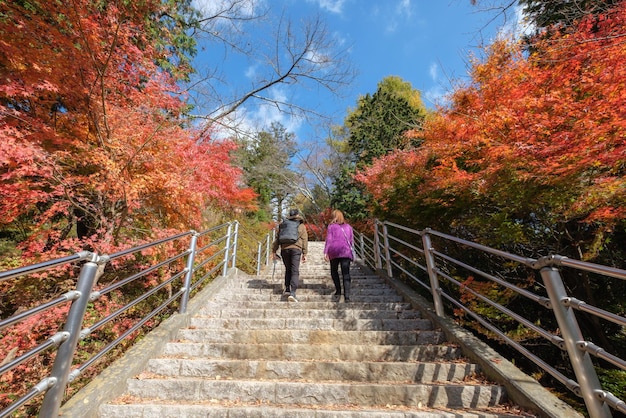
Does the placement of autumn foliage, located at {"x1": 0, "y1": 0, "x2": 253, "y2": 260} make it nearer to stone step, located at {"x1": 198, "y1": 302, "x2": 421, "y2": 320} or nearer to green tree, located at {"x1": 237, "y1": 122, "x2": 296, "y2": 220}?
stone step, located at {"x1": 198, "y1": 302, "x2": 421, "y2": 320}

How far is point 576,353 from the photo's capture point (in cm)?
180

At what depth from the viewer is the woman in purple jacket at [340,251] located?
4.71 metres

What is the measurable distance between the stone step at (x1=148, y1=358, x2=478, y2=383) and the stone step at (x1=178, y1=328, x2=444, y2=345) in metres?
0.50

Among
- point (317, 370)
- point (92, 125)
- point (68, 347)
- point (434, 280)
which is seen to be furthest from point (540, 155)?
point (92, 125)

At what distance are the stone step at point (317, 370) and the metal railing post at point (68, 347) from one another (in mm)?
966

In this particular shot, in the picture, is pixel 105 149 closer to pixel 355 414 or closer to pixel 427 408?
pixel 355 414

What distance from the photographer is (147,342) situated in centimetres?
291

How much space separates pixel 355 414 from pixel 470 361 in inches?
53.1

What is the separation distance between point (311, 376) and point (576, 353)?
1.86 meters

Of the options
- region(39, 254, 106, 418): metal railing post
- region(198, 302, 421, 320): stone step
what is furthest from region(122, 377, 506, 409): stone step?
region(198, 302, 421, 320): stone step

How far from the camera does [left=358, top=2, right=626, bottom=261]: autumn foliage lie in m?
3.93

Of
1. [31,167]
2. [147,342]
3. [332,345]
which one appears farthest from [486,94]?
[31,167]

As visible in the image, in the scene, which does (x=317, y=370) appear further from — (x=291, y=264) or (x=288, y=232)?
(x=288, y=232)

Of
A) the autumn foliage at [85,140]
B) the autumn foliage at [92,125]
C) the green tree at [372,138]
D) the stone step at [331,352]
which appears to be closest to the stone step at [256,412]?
the stone step at [331,352]
